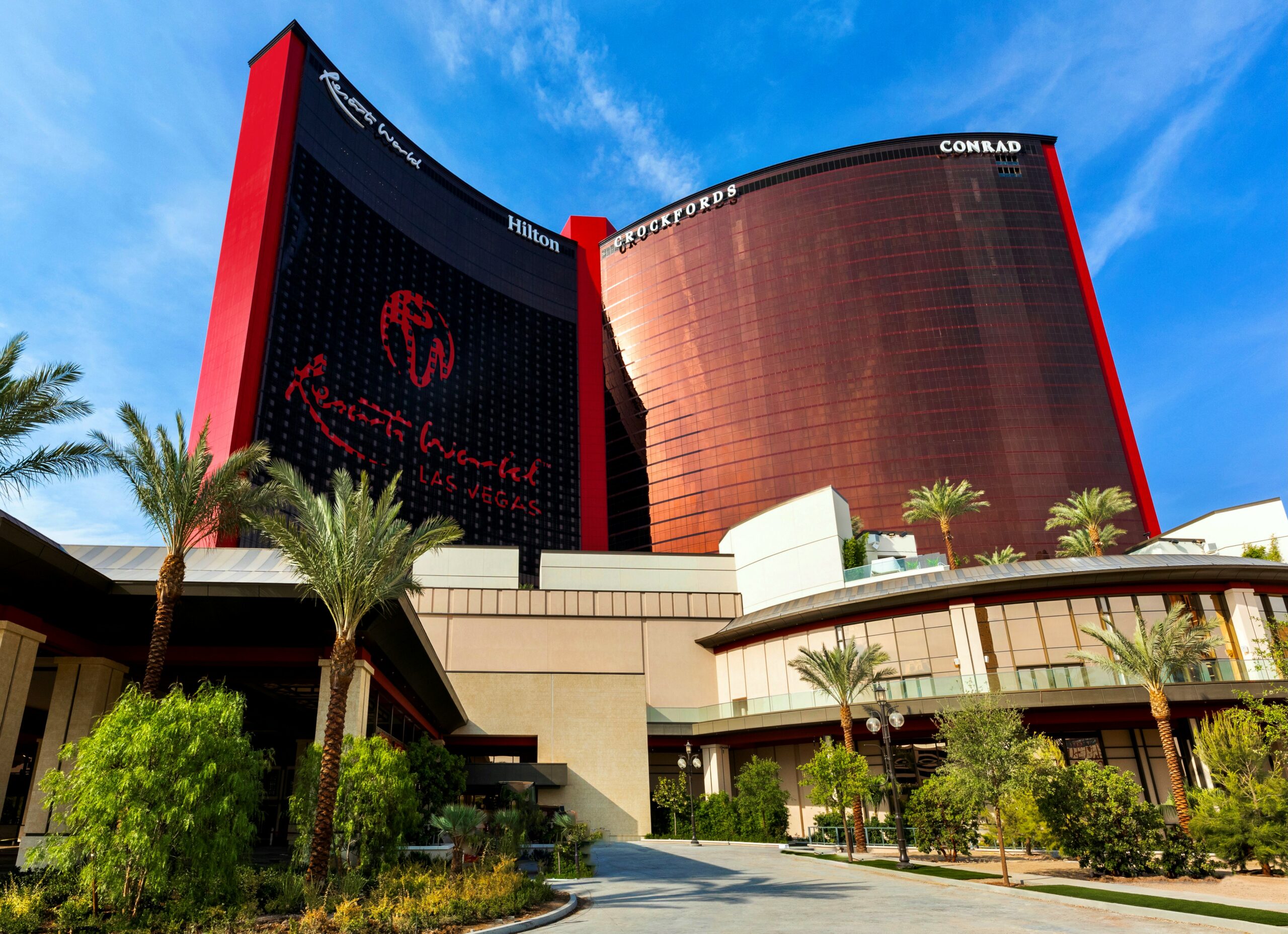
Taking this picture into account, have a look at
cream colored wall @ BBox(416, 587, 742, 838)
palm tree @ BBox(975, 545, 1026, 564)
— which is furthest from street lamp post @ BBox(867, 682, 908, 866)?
palm tree @ BBox(975, 545, 1026, 564)

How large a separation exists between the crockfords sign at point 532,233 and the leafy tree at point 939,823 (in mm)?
95288

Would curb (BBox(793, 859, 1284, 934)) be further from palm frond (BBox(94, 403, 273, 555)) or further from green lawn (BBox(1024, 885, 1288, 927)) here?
palm frond (BBox(94, 403, 273, 555))

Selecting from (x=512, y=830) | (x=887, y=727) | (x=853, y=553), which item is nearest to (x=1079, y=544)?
(x=853, y=553)

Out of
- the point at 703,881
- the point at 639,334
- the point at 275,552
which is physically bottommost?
the point at 703,881

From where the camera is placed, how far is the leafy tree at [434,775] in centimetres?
2889

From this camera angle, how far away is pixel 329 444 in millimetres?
70125

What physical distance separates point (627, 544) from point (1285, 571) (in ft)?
322

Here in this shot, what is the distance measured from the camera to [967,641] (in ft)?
127

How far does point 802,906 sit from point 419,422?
7417cm

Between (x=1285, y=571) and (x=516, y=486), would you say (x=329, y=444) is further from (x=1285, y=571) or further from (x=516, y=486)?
(x=1285, y=571)

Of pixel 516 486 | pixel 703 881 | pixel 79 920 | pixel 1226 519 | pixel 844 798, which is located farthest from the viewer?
pixel 516 486

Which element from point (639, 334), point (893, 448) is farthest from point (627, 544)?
point (893, 448)

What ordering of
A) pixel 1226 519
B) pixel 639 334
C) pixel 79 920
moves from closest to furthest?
pixel 79 920 → pixel 1226 519 → pixel 639 334

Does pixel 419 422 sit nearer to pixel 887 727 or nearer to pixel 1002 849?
pixel 887 727
